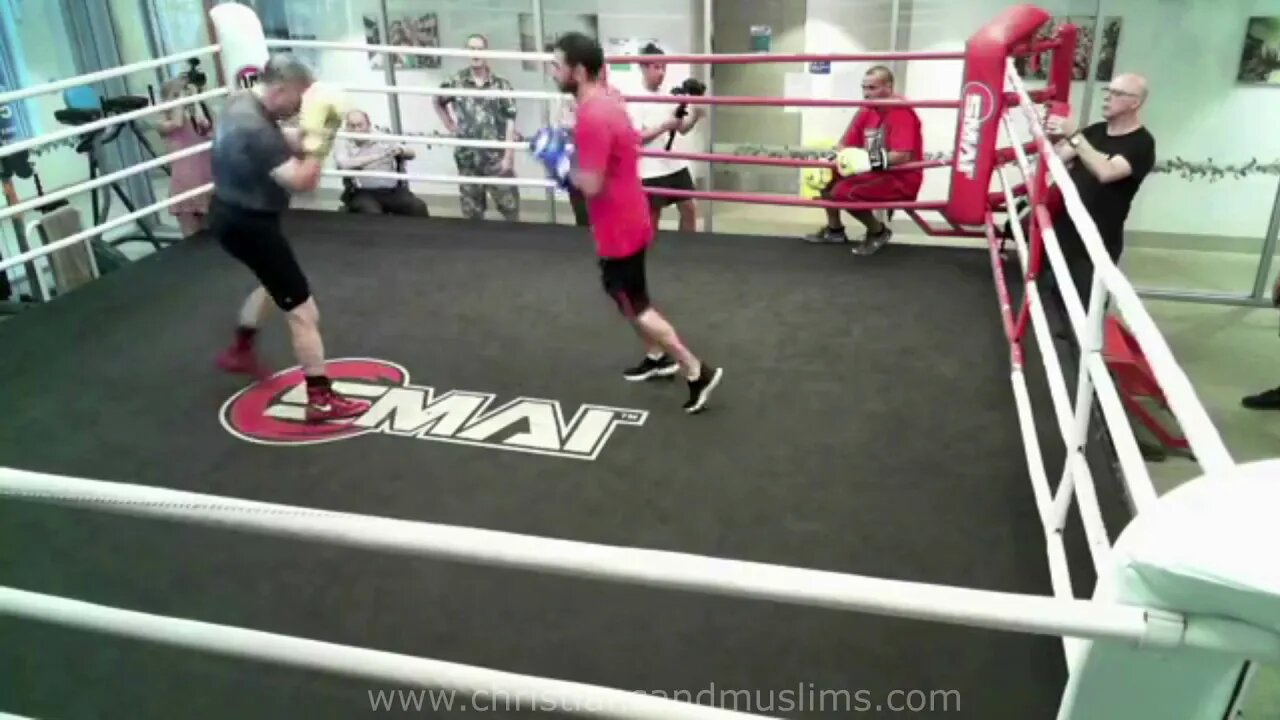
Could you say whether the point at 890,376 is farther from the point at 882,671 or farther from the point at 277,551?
the point at 277,551

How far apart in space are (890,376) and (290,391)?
7.30 ft

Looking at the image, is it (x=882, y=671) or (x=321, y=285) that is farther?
(x=321, y=285)

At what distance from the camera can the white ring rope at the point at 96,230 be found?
13.6 feet

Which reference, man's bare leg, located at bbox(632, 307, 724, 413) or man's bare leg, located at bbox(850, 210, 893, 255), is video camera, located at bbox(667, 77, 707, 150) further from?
man's bare leg, located at bbox(632, 307, 724, 413)

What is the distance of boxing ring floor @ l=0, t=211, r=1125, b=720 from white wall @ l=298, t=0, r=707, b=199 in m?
2.12

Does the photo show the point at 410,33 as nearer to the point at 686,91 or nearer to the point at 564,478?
the point at 686,91

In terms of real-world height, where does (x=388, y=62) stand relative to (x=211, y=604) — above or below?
above

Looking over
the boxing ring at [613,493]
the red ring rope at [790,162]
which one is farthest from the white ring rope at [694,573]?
the red ring rope at [790,162]

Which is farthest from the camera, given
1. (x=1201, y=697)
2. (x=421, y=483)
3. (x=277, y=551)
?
(x=421, y=483)

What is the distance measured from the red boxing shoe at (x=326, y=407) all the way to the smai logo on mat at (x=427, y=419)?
0.02 meters

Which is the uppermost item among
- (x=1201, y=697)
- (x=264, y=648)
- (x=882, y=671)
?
(x=1201, y=697)

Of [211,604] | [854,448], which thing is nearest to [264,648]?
[211,604]

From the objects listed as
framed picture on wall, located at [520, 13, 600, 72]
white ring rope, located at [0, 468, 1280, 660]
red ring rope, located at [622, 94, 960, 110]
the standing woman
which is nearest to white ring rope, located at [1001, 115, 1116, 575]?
white ring rope, located at [0, 468, 1280, 660]

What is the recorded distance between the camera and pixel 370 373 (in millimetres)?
3699
